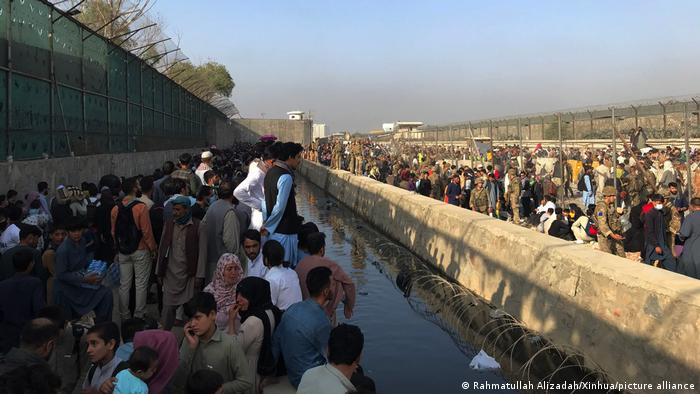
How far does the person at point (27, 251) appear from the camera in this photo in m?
5.39

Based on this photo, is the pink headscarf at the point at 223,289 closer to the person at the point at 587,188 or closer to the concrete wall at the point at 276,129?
the person at the point at 587,188

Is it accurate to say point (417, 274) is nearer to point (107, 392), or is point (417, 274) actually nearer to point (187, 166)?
point (187, 166)

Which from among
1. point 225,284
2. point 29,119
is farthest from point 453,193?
point 225,284

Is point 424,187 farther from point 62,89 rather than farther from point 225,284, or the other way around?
point 225,284

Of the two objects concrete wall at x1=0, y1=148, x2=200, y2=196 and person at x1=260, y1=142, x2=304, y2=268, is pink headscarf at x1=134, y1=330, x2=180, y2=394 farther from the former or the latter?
concrete wall at x1=0, y1=148, x2=200, y2=196

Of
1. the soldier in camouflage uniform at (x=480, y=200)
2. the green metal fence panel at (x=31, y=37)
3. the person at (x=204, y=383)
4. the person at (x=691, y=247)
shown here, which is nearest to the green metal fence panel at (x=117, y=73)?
the green metal fence panel at (x=31, y=37)

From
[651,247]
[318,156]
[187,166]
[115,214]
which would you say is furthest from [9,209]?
[318,156]

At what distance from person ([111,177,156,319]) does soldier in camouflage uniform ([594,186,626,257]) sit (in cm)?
681

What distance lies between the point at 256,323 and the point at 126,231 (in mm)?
3114

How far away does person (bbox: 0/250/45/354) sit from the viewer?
4816mm

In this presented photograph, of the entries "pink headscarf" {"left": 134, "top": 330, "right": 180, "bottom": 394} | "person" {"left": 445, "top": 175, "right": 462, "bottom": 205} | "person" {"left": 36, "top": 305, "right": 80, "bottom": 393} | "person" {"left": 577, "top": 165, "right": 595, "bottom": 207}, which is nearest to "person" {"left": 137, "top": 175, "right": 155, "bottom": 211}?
"person" {"left": 36, "top": 305, "right": 80, "bottom": 393}

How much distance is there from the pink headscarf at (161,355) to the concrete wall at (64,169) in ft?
27.7

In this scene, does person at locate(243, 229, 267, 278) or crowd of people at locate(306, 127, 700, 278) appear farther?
crowd of people at locate(306, 127, 700, 278)

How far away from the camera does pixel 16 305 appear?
486cm
